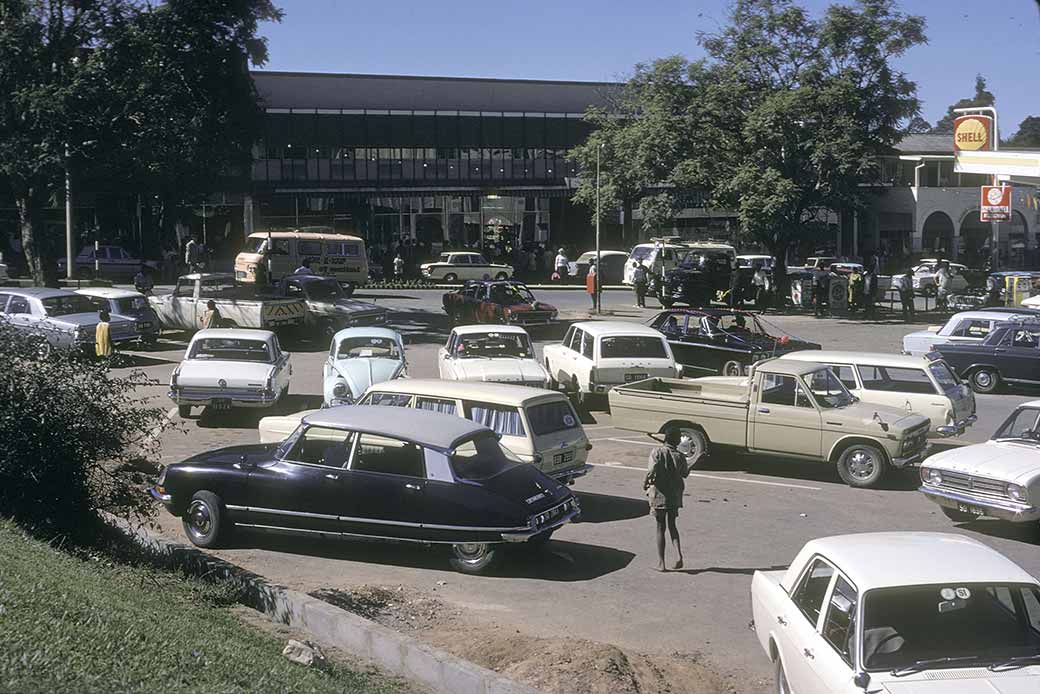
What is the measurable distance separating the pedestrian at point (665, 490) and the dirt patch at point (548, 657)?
2.29 meters

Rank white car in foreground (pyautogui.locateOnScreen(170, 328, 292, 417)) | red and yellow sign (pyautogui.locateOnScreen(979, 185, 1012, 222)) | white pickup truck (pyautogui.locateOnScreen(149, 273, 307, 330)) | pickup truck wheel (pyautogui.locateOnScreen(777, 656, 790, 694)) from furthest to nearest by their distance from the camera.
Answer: red and yellow sign (pyautogui.locateOnScreen(979, 185, 1012, 222)) < white pickup truck (pyautogui.locateOnScreen(149, 273, 307, 330)) < white car in foreground (pyautogui.locateOnScreen(170, 328, 292, 417)) < pickup truck wheel (pyautogui.locateOnScreen(777, 656, 790, 694))

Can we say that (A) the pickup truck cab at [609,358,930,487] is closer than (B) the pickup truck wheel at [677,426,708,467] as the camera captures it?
Yes

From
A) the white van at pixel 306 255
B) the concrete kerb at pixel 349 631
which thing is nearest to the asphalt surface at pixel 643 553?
the concrete kerb at pixel 349 631

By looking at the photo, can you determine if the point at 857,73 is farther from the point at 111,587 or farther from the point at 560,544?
the point at 111,587

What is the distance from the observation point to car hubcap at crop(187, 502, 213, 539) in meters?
11.7

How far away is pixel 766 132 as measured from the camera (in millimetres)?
37281

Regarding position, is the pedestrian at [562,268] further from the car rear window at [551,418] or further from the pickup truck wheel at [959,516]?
the pickup truck wheel at [959,516]

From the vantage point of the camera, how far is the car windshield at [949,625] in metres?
6.52

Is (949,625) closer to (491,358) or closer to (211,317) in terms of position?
(491,358)

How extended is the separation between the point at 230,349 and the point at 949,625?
15.5m

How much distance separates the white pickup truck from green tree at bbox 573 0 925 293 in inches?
636

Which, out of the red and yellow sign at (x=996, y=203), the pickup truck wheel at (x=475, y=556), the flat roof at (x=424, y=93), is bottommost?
the pickup truck wheel at (x=475, y=556)

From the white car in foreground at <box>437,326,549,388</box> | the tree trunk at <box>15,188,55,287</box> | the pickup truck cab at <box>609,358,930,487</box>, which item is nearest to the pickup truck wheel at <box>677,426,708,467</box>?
the pickup truck cab at <box>609,358,930,487</box>

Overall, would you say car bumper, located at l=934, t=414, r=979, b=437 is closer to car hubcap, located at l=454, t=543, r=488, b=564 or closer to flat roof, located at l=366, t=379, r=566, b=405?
flat roof, located at l=366, t=379, r=566, b=405
